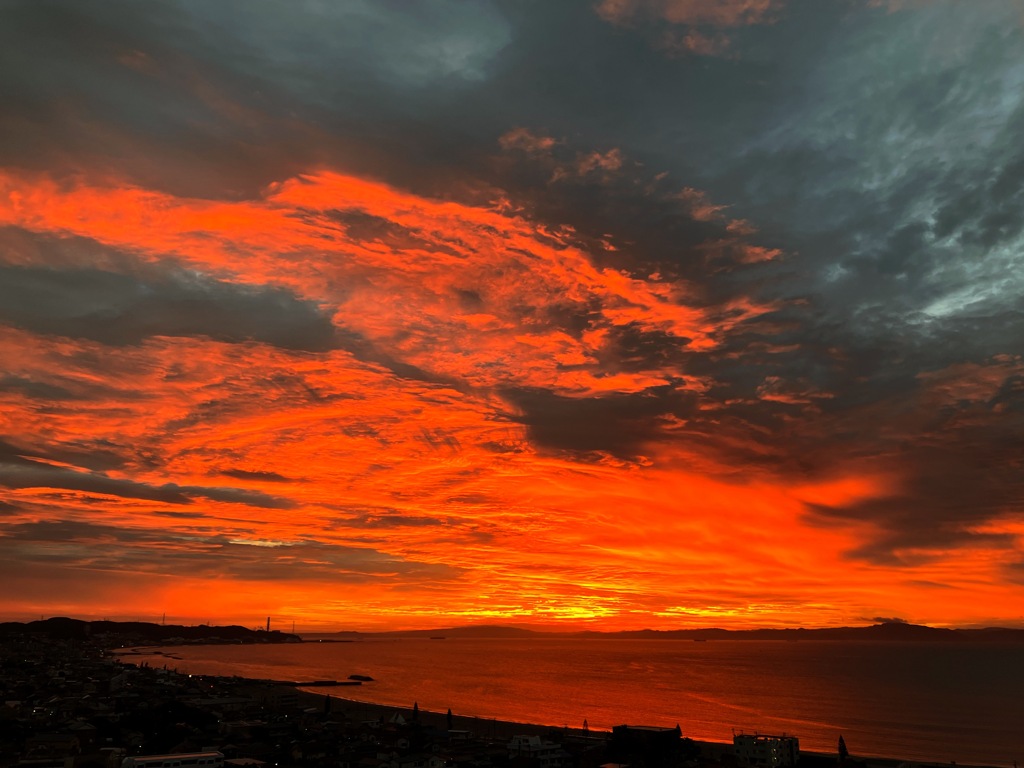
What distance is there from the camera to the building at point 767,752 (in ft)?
195

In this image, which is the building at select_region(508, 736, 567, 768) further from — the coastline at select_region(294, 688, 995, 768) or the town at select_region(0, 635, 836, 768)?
the coastline at select_region(294, 688, 995, 768)

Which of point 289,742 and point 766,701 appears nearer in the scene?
point 289,742

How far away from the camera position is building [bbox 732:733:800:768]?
195 feet

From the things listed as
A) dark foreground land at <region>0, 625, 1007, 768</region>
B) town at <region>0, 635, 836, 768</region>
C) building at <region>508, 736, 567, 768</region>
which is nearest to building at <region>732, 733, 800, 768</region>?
town at <region>0, 635, 836, 768</region>

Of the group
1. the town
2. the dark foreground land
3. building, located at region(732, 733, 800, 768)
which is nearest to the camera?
the town

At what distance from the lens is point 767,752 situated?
6044 centimetres

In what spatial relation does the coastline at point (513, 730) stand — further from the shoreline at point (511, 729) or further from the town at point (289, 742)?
the town at point (289, 742)

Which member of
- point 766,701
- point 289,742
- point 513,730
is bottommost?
point 289,742

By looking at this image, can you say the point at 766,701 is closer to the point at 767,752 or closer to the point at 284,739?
the point at 767,752

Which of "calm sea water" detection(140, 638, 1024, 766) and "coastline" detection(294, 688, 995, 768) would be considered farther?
"calm sea water" detection(140, 638, 1024, 766)

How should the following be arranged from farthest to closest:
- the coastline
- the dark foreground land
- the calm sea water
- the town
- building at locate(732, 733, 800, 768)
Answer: the calm sea water → the coastline → building at locate(732, 733, 800, 768) → the dark foreground land → the town

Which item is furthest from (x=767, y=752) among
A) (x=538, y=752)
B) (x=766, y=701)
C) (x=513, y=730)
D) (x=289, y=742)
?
(x=766, y=701)

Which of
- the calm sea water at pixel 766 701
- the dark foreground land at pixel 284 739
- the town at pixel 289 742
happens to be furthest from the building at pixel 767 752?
the calm sea water at pixel 766 701

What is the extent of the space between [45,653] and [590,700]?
135 metres
